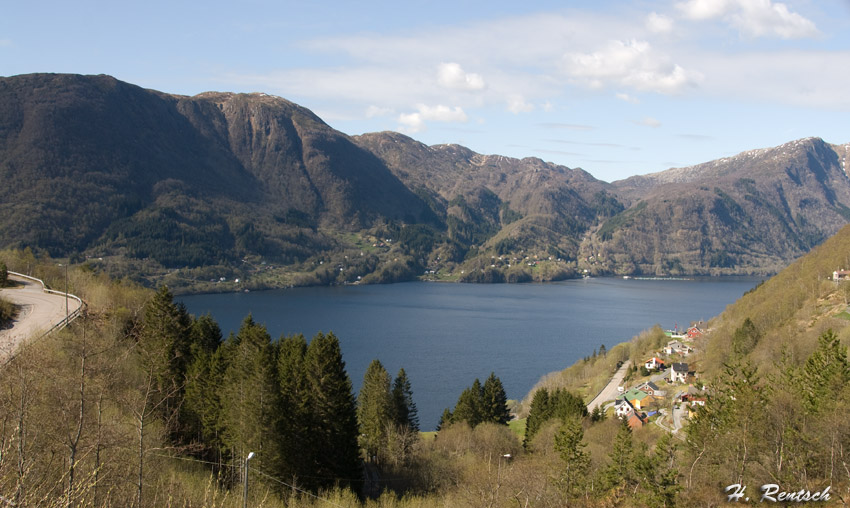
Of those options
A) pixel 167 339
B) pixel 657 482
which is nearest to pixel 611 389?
pixel 657 482

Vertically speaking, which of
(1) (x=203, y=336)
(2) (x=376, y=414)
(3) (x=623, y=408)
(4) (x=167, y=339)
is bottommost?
(3) (x=623, y=408)

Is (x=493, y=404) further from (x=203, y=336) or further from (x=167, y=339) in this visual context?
(x=167, y=339)

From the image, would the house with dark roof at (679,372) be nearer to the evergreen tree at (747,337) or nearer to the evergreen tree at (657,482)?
the evergreen tree at (747,337)

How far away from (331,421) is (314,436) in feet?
3.05

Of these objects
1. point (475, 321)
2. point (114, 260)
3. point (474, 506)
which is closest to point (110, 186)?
point (114, 260)

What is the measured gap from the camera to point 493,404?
40531 mm

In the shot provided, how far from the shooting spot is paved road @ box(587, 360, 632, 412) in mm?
53531

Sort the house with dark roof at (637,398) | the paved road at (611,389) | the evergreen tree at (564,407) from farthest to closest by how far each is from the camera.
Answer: the paved road at (611,389)
the house with dark roof at (637,398)
the evergreen tree at (564,407)

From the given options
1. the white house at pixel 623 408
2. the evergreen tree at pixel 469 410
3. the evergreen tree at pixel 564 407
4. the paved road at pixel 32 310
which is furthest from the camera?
the white house at pixel 623 408

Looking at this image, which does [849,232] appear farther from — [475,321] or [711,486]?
[711,486]

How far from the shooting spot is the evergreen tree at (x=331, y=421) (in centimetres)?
2253

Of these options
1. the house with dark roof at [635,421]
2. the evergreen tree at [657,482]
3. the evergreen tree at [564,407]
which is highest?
the evergreen tree at [657,482]

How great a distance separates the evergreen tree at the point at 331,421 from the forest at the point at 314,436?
0.06 m

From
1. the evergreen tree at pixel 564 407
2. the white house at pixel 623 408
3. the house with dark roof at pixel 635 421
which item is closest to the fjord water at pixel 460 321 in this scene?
the white house at pixel 623 408
